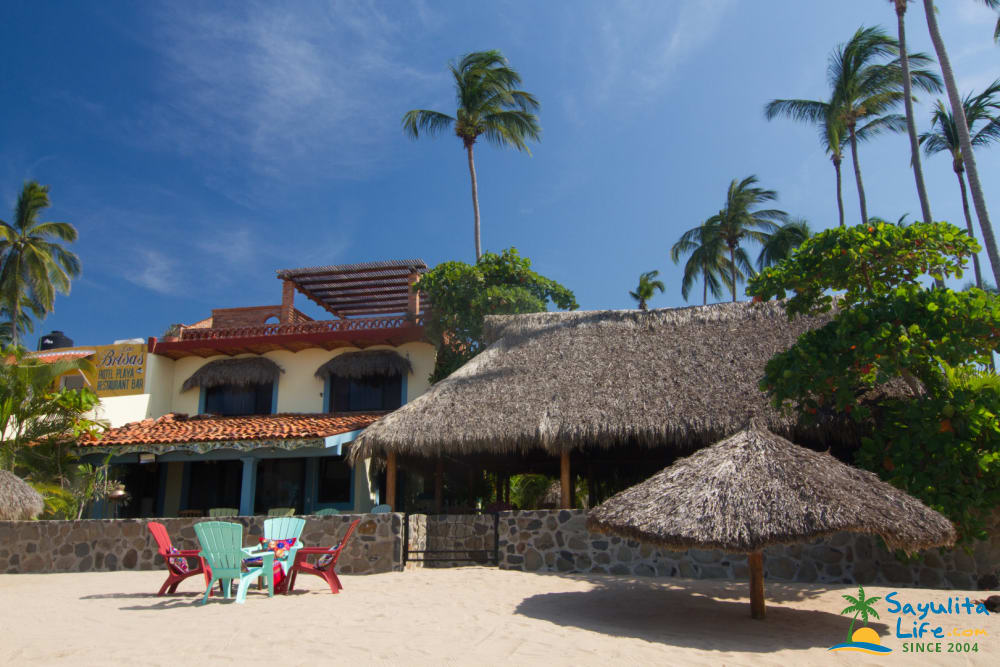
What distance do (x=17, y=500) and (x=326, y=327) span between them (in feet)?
24.6

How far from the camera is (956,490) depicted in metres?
8.19

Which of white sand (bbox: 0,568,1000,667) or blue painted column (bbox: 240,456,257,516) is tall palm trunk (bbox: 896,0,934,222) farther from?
blue painted column (bbox: 240,456,257,516)

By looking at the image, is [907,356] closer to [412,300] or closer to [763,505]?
[763,505]

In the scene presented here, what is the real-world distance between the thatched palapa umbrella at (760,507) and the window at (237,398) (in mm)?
12336

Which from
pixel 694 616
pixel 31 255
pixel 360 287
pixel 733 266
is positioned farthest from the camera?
pixel 733 266

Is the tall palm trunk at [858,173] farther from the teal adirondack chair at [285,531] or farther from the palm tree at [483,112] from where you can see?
the teal adirondack chair at [285,531]

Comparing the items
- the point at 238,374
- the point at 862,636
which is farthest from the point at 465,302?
the point at 862,636

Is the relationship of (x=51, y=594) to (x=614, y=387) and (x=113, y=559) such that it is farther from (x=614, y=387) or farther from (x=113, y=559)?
(x=614, y=387)

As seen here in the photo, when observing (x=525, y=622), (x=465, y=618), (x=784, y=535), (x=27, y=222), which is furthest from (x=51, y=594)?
(x=27, y=222)

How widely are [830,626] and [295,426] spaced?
407 inches

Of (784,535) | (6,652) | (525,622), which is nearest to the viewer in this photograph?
(6,652)

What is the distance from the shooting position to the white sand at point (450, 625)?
5062mm

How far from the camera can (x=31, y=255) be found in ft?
73.8

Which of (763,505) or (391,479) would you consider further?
(391,479)
